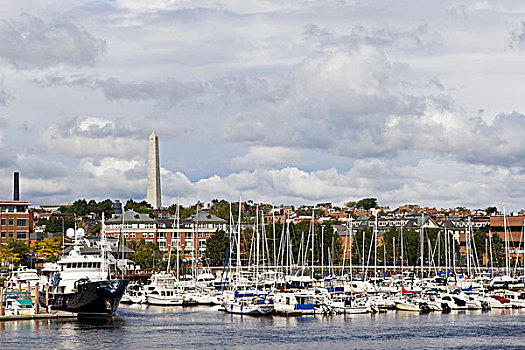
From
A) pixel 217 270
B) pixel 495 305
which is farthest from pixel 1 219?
pixel 495 305

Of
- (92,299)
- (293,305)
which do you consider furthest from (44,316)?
(293,305)

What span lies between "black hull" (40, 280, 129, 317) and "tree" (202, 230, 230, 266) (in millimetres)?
93666

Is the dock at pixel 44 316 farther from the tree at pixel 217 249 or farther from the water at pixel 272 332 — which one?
the tree at pixel 217 249

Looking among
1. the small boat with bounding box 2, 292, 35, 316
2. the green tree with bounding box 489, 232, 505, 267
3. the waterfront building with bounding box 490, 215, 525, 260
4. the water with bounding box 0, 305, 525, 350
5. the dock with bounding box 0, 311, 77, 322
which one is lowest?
the water with bounding box 0, 305, 525, 350

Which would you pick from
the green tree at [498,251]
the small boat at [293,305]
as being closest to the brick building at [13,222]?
the green tree at [498,251]

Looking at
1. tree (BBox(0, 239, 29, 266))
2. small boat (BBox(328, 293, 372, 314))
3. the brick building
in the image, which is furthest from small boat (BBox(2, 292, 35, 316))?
the brick building

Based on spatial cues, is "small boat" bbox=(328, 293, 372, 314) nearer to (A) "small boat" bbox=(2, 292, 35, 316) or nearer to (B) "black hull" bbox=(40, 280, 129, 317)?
(B) "black hull" bbox=(40, 280, 129, 317)

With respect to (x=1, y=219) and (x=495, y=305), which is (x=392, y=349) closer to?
(x=495, y=305)

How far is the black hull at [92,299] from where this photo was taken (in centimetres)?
9212

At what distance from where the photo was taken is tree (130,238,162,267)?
183500 millimetres

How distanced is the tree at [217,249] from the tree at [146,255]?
1019 centimetres

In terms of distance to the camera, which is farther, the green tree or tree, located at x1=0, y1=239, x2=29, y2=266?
the green tree

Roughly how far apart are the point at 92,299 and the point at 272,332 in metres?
20.2

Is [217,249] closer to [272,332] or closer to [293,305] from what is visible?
[293,305]
